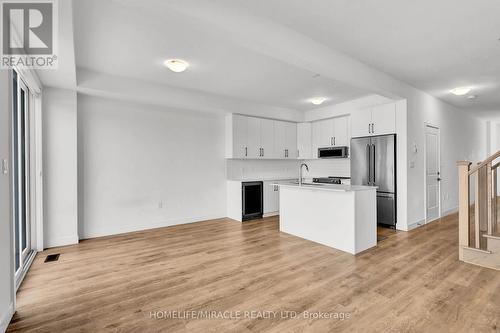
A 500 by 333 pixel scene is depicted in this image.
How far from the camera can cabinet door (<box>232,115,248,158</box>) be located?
18.6ft

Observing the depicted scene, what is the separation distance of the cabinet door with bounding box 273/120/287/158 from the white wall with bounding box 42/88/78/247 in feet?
13.7

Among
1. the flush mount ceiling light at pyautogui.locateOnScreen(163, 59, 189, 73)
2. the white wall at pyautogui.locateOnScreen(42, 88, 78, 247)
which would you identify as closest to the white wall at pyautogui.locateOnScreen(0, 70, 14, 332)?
the flush mount ceiling light at pyautogui.locateOnScreen(163, 59, 189, 73)

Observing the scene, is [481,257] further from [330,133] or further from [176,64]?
[176,64]

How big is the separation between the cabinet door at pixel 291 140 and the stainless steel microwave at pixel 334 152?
0.71 metres

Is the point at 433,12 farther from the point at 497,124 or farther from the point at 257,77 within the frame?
the point at 497,124

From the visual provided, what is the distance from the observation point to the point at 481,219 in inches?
131

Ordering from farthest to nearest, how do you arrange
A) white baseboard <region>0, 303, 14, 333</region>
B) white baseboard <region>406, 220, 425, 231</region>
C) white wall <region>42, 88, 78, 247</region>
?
white baseboard <region>406, 220, 425, 231</region> < white wall <region>42, 88, 78, 247</region> < white baseboard <region>0, 303, 14, 333</region>

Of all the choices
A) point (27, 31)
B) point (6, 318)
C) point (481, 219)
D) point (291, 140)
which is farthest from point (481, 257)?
point (27, 31)

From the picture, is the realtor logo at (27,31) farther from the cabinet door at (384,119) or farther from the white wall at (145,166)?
the cabinet door at (384,119)

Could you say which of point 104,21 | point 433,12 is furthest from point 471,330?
point 104,21

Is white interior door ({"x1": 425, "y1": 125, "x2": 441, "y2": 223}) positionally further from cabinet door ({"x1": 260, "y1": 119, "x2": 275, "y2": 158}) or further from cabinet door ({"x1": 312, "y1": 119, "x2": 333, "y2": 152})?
cabinet door ({"x1": 260, "y1": 119, "x2": 275, "y2": 158})

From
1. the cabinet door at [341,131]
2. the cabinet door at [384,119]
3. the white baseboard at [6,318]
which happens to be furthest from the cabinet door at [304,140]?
→ the white baseboard at [6,318]

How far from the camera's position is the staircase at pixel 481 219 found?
3070mm

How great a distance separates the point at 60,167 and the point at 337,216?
13.8 ft
